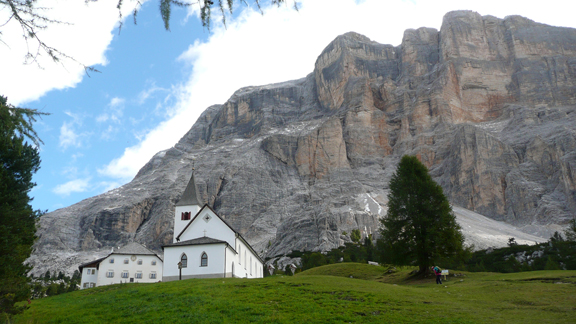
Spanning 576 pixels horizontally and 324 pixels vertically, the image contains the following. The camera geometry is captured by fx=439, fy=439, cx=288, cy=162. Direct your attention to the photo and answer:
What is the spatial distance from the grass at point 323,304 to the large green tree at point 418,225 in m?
7.12

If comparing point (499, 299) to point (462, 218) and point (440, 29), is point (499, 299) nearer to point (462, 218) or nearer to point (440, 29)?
point (462, 218)

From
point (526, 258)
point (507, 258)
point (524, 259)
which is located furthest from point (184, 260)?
point (526, 258)

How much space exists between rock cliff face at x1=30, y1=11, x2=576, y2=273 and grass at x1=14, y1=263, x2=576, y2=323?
6810 cm

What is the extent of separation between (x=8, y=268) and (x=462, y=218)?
95682 millimetres

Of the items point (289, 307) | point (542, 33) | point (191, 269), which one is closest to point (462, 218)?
point (191, 269)

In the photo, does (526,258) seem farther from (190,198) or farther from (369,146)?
(369,146)

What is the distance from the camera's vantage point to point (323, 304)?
19172 mm

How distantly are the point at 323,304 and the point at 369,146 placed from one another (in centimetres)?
13318

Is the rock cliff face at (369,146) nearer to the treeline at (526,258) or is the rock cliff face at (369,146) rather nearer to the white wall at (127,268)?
the treeline at (526,258)

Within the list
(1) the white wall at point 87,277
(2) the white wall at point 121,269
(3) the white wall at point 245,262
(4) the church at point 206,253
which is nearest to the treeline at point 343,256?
(3) the white wall at point 245,262

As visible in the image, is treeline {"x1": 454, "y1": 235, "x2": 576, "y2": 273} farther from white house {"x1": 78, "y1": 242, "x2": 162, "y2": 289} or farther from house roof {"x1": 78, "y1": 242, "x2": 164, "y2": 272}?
house roof {"x1": 78, "y1": 242, "x2": 164, "y2": 272}

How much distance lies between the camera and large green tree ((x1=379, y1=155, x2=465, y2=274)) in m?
33.5

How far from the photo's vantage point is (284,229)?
104688 mm

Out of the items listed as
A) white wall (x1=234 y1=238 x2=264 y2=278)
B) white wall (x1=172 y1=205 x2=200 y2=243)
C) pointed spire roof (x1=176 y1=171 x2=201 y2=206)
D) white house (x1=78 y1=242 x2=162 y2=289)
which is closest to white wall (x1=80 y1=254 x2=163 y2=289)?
white house (x1=78 y1=242 x2=162 y2=289)
